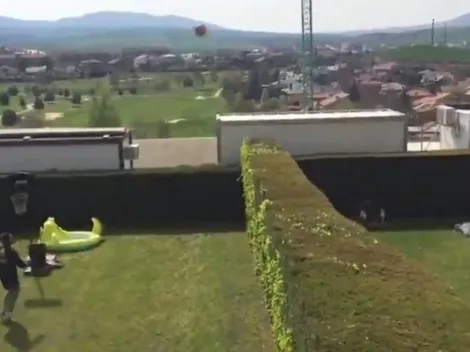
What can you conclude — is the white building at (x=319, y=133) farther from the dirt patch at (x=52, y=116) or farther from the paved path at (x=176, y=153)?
the dirt patch at (x=52, y=116)

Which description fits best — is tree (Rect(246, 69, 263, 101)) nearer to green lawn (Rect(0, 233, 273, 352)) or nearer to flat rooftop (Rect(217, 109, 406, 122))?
flat rooftop (Rect(217, 109, 406, 122))

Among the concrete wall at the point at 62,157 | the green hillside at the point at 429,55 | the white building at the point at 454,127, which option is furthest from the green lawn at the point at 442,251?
the green hillside at the point at 429,55

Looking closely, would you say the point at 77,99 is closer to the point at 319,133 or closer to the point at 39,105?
the point at 39,105

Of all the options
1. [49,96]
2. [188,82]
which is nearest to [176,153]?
[49,96]

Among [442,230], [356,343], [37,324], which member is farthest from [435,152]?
[356,343]

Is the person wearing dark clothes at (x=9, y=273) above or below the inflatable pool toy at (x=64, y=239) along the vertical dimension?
above

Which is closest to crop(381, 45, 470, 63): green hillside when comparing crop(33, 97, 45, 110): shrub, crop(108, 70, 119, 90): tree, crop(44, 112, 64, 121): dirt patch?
crop(108, 70, 119, 90): tree
